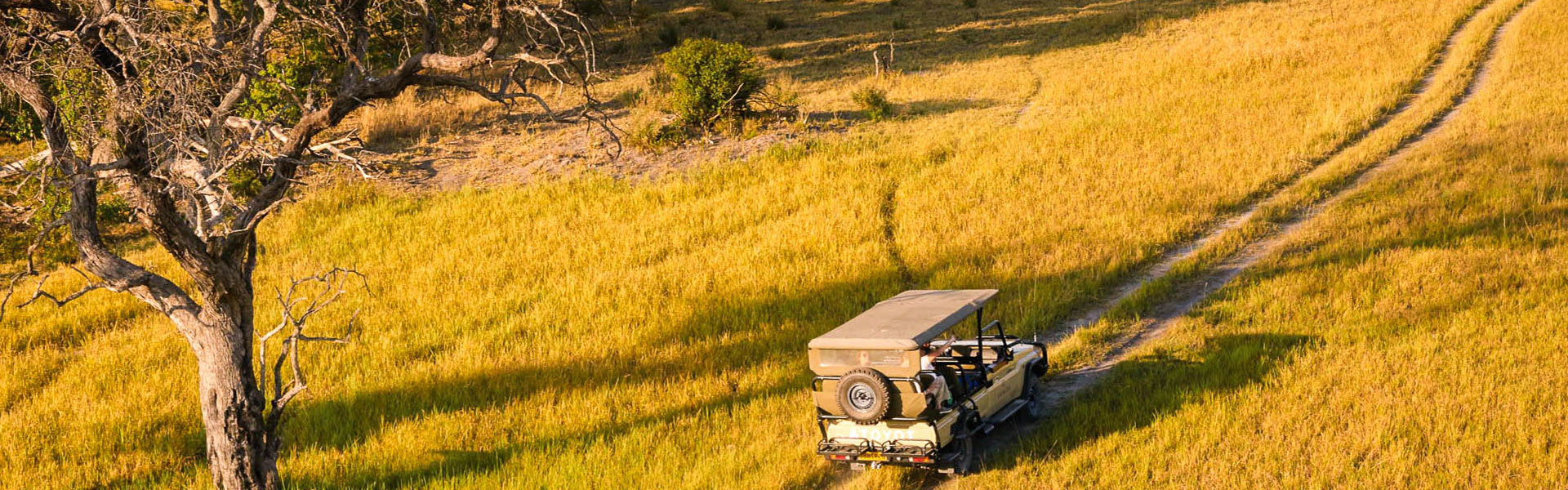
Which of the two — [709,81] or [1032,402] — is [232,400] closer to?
[1032,402]

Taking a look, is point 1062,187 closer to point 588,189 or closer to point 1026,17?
point 588,189

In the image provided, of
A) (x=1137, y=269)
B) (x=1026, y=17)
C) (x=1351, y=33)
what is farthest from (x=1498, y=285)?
(x=1026, y=17)

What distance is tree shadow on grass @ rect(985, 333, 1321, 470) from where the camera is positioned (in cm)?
1086

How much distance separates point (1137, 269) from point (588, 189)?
454 inches

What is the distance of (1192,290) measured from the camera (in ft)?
51.2

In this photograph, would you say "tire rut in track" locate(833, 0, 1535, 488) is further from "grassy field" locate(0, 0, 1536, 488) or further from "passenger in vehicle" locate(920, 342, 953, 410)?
"passenger in vehicle" locate(920, 342, 953, 410)

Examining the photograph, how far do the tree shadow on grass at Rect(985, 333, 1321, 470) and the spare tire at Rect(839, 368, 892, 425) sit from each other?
134 centimetres

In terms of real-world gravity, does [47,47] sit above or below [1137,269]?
above

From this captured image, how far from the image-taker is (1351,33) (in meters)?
33.0

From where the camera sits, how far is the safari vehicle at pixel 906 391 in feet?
32.8

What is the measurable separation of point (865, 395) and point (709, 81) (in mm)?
16912

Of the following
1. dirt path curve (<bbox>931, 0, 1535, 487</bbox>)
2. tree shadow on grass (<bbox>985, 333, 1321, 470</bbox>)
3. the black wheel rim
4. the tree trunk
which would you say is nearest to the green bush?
dirt path curve (<bbox>931, 0, 1535, 487</bbox>)

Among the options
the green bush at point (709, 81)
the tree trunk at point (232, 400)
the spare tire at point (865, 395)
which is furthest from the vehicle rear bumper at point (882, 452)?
the green bush at point (709, 81)

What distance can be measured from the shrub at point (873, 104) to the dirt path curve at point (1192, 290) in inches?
411
